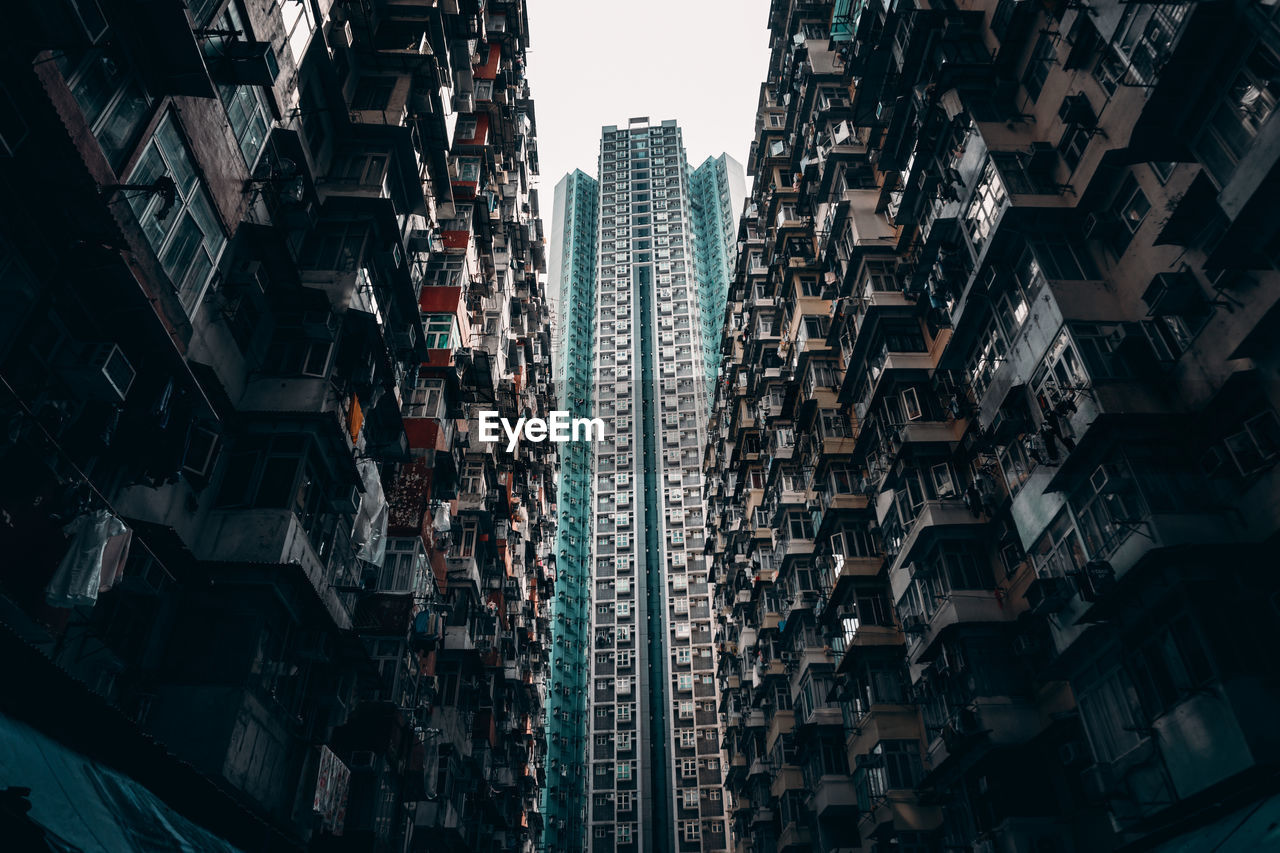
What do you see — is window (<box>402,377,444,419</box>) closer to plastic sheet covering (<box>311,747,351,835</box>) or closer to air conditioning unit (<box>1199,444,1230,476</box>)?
plastic sheet covering (<box>311,747,351,835</box>)

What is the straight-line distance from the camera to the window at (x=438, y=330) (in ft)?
99.9

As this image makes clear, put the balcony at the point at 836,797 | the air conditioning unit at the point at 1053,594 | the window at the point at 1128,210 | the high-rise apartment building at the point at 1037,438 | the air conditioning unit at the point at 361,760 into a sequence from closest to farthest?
the high-rise apartment building at the point at 1037,438 < the air conditioning unit at the point at 1053,594 < the window at the point at 1128,210 < the air conditioning unit at the point at 361,760 < the balcony at the point at 836,797

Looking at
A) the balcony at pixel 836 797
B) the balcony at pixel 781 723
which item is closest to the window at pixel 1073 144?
the balcony at pixel 836 797

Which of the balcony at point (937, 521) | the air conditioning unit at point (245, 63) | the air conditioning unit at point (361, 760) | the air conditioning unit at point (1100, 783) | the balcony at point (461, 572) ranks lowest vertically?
the air conditioning unit at point (1100, 783)

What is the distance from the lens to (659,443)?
342 feet

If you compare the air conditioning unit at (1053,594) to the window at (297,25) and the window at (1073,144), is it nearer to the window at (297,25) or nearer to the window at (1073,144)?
the window at (1073,144)

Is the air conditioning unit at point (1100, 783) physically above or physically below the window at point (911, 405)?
below

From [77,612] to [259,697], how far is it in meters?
4.68

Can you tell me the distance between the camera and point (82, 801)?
33.2ft

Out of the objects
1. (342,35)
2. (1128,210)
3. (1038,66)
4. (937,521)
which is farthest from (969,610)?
(342,35)

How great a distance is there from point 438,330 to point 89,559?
20107 millimetres

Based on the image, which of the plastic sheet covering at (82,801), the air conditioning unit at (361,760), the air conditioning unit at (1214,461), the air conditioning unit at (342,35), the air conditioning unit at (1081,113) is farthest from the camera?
the air conditioning unit at (342,35)

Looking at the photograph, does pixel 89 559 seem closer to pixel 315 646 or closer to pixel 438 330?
pixel 315 646

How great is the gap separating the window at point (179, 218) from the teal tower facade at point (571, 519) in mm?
68785
